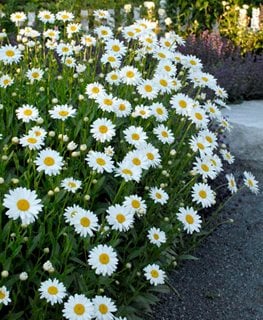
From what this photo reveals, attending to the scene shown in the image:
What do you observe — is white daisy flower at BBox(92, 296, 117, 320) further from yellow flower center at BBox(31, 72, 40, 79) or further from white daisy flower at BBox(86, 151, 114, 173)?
yellow flower center at BBox(31, 72, 40, 79)

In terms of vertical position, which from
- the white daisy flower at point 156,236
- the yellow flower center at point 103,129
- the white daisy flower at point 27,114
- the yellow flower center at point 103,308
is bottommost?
the yellow flower center at point 103,308

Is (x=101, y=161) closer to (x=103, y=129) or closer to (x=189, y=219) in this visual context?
(x=103, y=129)

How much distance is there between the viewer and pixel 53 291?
2248mm

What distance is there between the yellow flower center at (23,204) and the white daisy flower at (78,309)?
359 mm

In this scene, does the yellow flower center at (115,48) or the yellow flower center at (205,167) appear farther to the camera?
the yellow flower center at (115,48)

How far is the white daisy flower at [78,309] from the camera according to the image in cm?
221

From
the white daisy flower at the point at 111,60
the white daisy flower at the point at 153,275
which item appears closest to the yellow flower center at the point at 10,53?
the white daisy flower at the point at 111,60

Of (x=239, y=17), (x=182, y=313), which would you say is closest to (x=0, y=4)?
(x=239, y=17)

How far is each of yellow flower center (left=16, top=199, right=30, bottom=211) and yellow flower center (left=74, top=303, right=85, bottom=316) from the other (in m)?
0.38

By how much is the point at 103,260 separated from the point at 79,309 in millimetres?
222

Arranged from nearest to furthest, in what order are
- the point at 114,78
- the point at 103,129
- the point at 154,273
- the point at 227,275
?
the point at 154,273 < the point at 103,129 < the point at 114,78 < the point at 227,275

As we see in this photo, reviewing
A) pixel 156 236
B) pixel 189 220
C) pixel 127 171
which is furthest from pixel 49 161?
pixel 189 220

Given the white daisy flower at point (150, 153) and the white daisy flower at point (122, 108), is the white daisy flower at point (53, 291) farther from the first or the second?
the white daisy flower at point (122, 108)

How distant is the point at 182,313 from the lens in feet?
10.5
